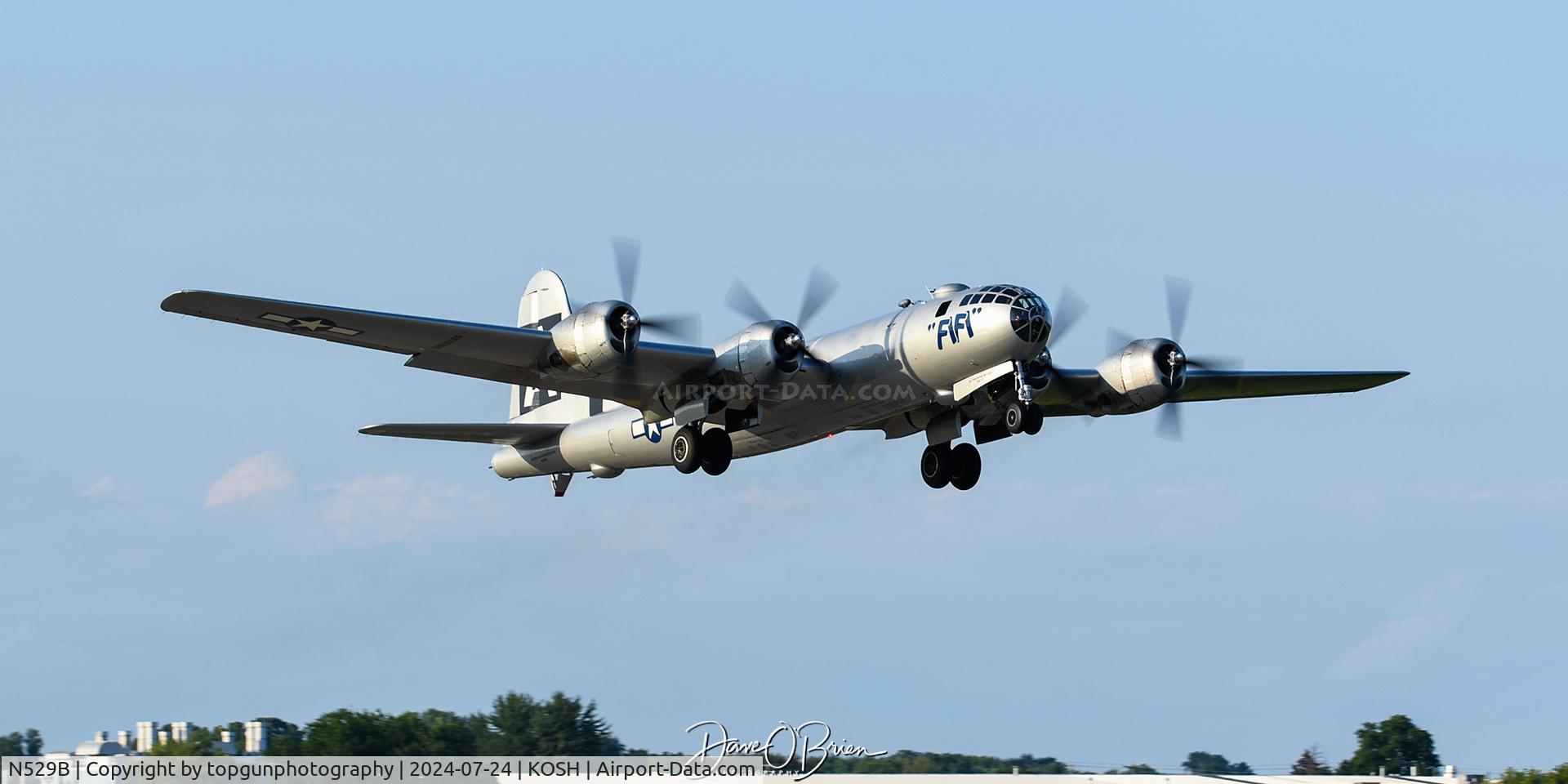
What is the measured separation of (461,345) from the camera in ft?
85.8

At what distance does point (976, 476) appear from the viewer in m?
30.4

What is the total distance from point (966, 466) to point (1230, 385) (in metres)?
6.82

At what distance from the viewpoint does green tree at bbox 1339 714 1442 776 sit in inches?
2621

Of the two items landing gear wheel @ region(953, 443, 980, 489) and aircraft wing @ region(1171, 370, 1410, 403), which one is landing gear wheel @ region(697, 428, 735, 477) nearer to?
landing gear wheel @ region(953, 443, 980, 489)

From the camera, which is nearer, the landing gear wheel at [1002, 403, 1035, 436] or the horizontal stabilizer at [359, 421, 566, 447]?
the landing gear wheel at [1002, 403, 1035, 436]

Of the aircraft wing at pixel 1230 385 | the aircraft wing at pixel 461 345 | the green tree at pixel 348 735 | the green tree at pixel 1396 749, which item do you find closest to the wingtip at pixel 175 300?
the aircraft wing at pixel 461 345

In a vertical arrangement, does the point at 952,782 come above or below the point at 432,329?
below

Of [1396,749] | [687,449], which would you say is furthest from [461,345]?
[1396,749]

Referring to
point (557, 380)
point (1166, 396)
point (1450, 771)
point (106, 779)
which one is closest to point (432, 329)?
point (557, 380)

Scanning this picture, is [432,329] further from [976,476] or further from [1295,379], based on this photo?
[1295,379]

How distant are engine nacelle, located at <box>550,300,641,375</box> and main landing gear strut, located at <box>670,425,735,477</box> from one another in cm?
301

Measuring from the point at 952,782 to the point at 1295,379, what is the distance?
13.3 m

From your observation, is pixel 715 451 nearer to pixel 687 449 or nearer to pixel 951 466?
pixel 687 449

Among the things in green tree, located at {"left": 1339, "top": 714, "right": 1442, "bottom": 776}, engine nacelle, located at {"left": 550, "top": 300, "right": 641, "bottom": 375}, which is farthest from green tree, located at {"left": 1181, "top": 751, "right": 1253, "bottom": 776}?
engine nacelle, located at {"left": 550, "top": 300, "right": 641, "bottom": 375}
